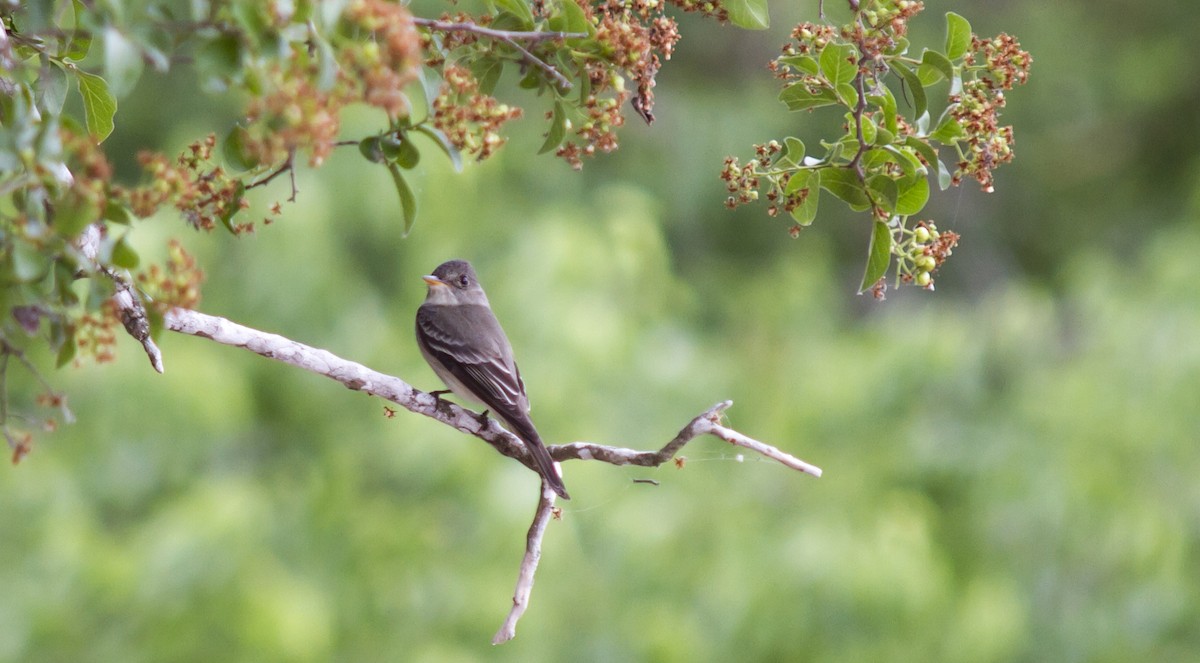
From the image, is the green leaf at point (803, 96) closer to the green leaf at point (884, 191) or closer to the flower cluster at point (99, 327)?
the green leaf at point (884, 191)

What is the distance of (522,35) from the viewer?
2102 millimetres

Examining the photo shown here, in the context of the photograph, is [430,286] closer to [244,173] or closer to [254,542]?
[254,542]

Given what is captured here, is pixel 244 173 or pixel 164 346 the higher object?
pixel 244 173

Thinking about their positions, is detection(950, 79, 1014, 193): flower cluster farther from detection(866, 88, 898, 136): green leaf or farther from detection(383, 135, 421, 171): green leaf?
detection(383, 135, 421, 171): green leaf

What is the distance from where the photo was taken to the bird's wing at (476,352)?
4.10 meters

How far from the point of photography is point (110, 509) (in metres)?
8.61

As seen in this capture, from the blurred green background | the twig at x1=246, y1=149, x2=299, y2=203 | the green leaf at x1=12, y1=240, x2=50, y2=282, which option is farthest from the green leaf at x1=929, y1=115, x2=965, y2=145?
the blurred green background

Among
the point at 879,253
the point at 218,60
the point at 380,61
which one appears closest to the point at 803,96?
the point at 879,253

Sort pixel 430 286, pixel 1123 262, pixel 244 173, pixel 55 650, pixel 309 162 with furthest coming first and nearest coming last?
pixel 1123 262 → pixel 55 650 → pixel 430 286 → pixel 244 173 → pixel 309 162

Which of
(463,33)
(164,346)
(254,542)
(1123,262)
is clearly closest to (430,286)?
(254,542)

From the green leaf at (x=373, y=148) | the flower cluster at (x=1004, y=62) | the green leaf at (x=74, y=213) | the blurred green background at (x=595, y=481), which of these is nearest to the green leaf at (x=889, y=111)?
the flower cluster at (x=1004, y=62)

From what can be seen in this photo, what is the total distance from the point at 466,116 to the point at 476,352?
2.25 meters

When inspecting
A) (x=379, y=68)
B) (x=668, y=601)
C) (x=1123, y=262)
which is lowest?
(x=379, y=68)

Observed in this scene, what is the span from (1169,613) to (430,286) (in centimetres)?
435
